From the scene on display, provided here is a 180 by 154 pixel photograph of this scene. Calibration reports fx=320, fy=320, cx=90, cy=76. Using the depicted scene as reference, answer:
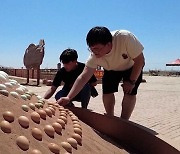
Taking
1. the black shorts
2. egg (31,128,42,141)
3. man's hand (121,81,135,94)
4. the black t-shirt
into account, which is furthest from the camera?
the black t-shirt

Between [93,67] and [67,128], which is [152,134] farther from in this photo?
[93,67]

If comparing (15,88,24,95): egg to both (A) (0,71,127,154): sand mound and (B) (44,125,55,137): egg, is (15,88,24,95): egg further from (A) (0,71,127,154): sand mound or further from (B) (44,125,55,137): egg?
(B) (44,125,55,137): egg

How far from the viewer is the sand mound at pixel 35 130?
4.77 ft

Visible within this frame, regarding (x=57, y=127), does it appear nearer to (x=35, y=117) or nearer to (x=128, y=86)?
(x=35, y=117)

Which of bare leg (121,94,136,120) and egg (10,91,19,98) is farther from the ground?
egg (10,91,19,98)

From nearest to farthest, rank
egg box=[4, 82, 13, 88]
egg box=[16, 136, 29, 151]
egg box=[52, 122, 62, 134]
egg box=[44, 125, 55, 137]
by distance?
egg box=[16, 136, 29, 151]
egg box=[44, 125, 55, 137]
egg box=[52, 122, 62, 134]
egg box=[4, 82, 13, 88]

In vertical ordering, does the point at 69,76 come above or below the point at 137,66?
below

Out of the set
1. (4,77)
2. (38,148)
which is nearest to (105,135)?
(4,77)

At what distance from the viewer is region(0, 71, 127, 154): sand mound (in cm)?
145

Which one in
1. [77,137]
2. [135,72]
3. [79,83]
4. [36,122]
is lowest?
[77,137]

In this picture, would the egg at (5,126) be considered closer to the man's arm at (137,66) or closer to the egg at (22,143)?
the egg at (22,143)

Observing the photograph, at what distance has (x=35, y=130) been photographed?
5.24ft

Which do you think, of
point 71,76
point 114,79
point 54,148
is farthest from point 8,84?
point 71,76

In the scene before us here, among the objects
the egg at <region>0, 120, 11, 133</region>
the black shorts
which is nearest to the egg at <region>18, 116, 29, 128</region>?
the egg at <region>0, 120, 11, 133</region>
